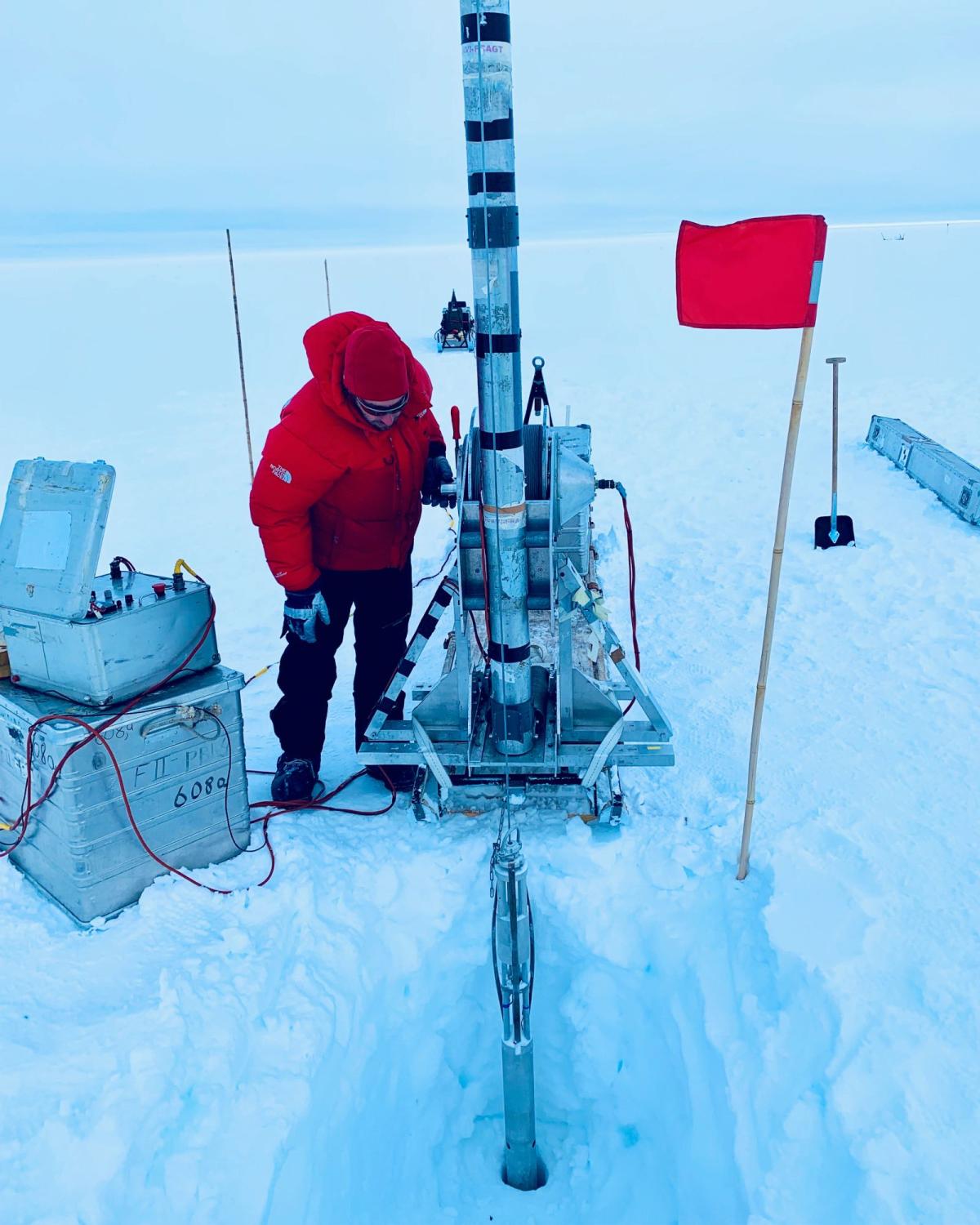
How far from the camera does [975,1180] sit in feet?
7.29

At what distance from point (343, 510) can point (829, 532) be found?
4.37m

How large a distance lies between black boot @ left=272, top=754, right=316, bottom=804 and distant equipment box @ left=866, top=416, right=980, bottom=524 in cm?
561

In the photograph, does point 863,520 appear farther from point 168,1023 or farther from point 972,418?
point 168,1023

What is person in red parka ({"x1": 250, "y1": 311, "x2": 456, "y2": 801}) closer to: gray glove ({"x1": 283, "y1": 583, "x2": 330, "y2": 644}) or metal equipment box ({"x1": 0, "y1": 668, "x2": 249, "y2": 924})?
gray glove ({"x1": 283, "y1": 583, "x2": 330, "y2": 644})

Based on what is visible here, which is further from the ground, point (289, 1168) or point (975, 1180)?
point (975, 1180)

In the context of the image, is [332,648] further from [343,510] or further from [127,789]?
[127,789]

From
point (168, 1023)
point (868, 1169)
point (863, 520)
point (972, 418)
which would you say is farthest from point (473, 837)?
point (972, 418)

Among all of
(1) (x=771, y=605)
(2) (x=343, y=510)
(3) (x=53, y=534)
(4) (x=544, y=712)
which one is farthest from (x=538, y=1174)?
(3) (x=53, y=534)

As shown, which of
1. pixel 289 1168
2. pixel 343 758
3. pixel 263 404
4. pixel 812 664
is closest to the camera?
pixel 289 1168

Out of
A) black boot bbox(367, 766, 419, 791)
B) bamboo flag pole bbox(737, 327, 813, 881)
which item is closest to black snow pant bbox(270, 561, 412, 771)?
black boot bbox(367, 766, 419, 791)

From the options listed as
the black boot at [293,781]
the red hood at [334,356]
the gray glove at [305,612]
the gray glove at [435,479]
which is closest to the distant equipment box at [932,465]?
the gray glove at [435,479]

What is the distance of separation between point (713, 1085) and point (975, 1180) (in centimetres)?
79

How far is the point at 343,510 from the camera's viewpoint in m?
3.66

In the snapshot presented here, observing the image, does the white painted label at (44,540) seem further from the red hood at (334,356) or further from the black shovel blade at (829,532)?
the black shovel blade at (829,532)
